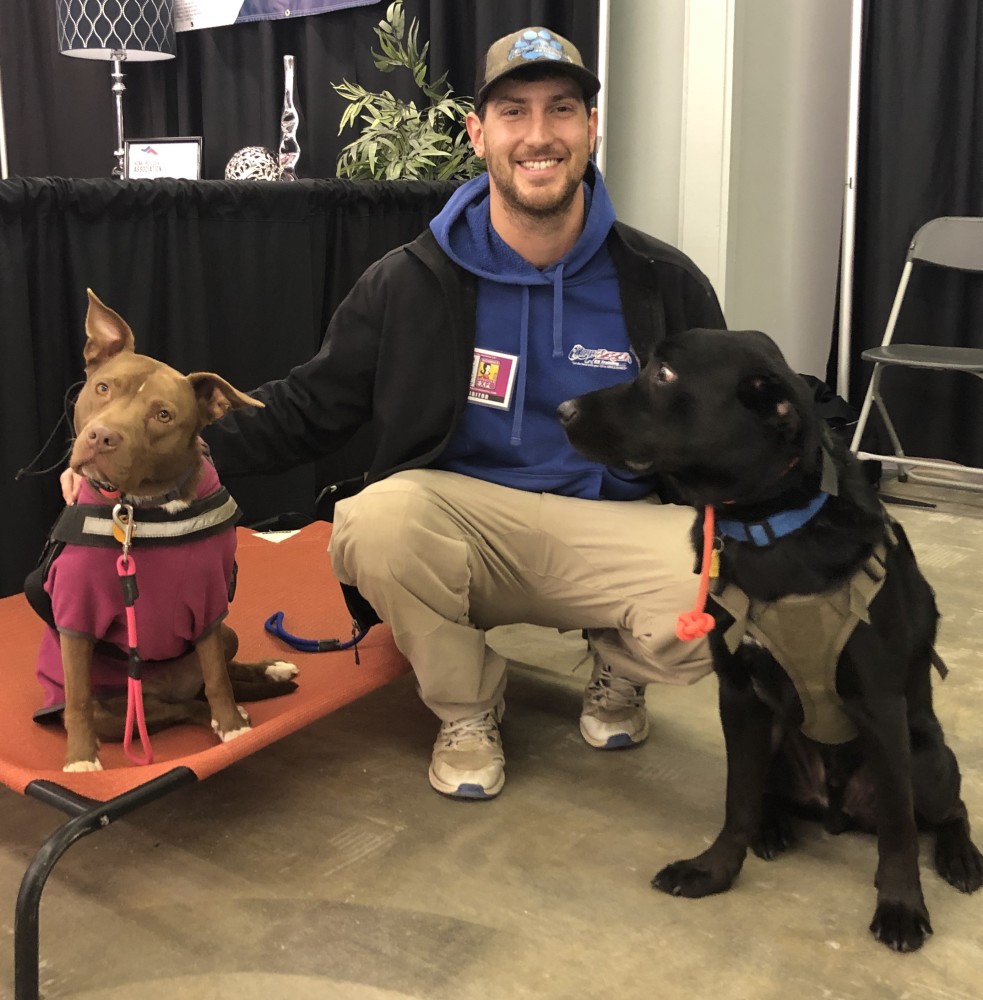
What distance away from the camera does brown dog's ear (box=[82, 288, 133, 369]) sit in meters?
1.68

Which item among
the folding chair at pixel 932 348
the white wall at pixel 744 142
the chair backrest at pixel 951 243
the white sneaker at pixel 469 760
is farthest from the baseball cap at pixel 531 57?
the chair backrest at pixel 951 243

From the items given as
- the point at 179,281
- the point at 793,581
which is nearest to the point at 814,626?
the point at 793,581

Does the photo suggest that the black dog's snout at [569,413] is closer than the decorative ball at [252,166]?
Yes

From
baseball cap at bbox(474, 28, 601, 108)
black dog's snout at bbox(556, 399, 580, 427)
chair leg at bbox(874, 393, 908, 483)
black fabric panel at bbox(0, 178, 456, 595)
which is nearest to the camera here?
black dog's snout at bbox(556, 399, 580, 427)

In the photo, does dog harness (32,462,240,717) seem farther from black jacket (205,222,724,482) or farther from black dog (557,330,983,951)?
black dog (557,330,983,951)

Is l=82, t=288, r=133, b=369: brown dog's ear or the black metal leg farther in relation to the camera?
l=82, t=288, r=133, b=369: brown dog's ear

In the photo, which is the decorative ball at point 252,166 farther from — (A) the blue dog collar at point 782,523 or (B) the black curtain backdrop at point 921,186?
(A) the blue dog collar at point 782,523

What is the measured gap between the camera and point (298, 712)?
5.83 feet

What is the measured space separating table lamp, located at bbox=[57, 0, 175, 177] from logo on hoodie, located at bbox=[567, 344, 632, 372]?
2.75m

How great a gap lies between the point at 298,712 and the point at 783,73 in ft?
10.5

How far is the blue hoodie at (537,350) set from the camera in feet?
6.88

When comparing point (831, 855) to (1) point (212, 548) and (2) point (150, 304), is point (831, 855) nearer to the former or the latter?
(1) point (212, 548)

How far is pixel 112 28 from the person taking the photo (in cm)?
435

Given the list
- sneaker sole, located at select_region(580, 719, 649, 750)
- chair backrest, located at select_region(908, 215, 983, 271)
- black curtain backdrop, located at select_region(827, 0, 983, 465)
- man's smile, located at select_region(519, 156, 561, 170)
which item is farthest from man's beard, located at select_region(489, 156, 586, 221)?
black curtain backdrop, located at select_region(827, 0, 983, 465)
